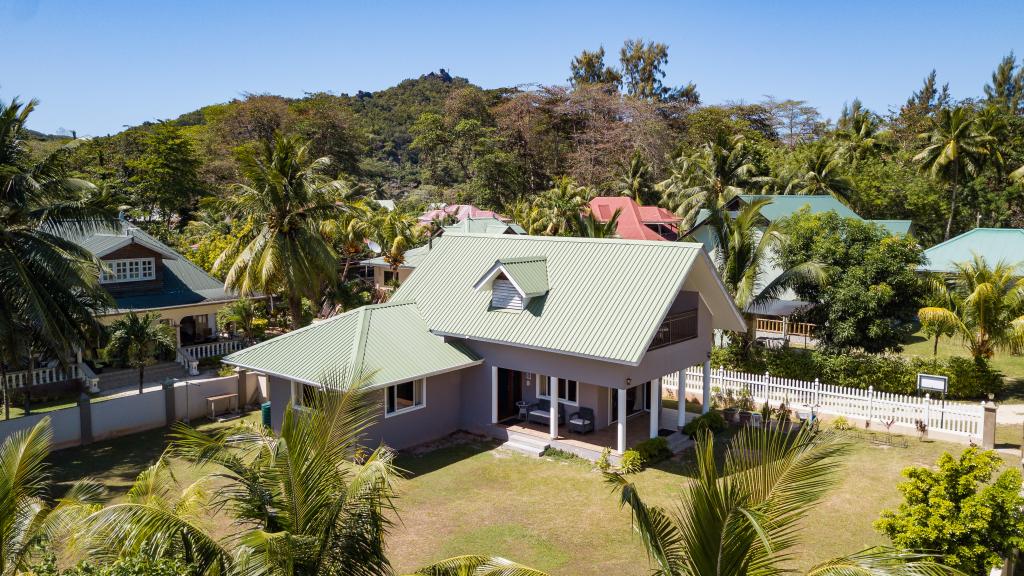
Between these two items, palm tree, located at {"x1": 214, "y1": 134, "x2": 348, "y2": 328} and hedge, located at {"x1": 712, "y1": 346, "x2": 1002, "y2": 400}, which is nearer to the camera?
hedge, located at {"x1": 712, "y1": 346, "x2": 1002, "y2": 400}

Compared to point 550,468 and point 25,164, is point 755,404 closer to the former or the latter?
point 550,468

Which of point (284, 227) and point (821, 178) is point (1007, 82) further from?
point (284, 227)

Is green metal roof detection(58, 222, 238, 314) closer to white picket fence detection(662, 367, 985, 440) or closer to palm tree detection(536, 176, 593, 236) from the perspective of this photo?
palm tree detection(536, 176, 593, 236)

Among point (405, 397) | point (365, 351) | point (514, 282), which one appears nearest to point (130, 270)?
point (365, 351)

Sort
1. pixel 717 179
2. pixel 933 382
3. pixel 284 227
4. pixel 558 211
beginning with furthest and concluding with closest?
pixel 717 179
pixel 558 211
pixel 284 227
pixel 933 382

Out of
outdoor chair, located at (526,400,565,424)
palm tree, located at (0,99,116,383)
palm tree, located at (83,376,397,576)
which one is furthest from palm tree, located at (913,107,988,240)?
palm tree, located at (83,376,397,576)

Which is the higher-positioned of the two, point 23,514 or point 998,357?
point 23,514

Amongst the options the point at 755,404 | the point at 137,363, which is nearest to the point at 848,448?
the point at 755,404
